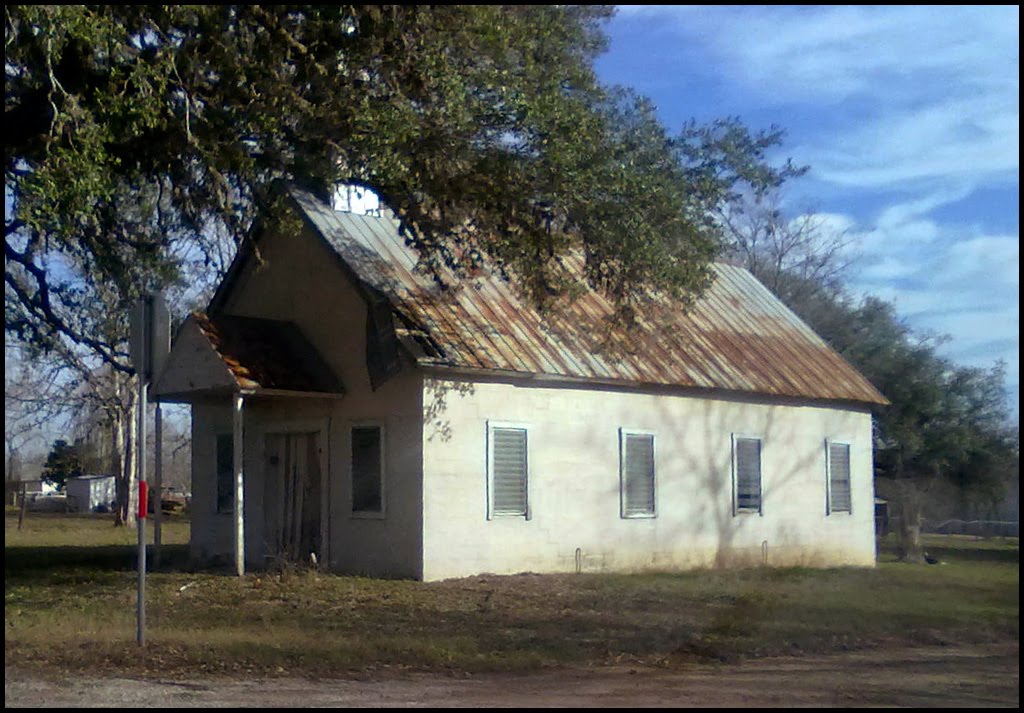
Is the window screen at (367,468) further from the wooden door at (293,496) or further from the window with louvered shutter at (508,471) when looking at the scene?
the window with louvered shutter at (508,471)

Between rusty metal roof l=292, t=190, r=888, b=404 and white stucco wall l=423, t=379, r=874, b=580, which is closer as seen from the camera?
white stucco wall l=423, t=379, r=874, b=580

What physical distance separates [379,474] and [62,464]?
53306 millimetres

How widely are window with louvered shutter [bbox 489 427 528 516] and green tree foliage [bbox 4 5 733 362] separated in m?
2.91

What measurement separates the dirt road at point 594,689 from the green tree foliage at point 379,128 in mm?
5794

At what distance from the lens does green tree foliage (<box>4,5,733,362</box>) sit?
1323cm

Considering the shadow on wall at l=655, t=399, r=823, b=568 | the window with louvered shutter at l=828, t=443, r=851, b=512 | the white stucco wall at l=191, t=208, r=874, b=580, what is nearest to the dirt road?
the white stucco wall at l=191, t=208, r=874, b=580

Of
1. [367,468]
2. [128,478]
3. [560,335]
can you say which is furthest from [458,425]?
[128,478]

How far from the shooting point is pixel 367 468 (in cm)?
1842

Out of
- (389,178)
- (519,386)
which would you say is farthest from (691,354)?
(389,178)

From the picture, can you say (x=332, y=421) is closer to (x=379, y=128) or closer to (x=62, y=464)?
(x=379, y=128)

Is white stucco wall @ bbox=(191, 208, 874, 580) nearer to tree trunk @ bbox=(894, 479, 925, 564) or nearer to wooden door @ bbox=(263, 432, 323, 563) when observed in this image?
wooden door @ bbox=(263, 432, 323, 563)

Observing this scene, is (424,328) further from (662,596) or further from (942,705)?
(942,705)

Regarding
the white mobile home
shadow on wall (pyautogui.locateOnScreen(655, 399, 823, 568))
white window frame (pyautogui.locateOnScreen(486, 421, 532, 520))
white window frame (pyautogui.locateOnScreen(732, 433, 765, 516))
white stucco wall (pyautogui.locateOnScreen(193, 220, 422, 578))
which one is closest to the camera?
white stucco wall (pyautogui.locateOnScreen(193, 220, 422, 578))

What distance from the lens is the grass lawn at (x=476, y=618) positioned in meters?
10.7
